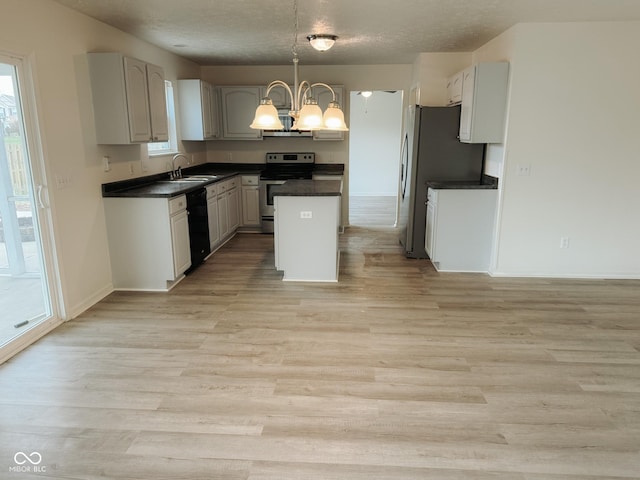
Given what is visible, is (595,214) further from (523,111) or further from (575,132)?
(523,111)

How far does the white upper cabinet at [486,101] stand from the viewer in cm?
423

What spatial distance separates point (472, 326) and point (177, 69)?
16.9 ft

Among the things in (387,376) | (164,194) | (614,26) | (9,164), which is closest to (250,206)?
(164,194)

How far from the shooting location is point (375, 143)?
34.9 ft

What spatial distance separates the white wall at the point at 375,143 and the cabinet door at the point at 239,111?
4.31m

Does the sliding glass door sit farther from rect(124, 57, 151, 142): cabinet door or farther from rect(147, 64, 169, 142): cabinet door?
rect(147, 64, 169, 142): cabinet door

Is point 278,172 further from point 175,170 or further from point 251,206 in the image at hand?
point 175,170

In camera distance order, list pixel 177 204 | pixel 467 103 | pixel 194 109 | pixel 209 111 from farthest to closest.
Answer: pixel 209 111 < pixel 194 109 < pixel 467 103 < pixel 177 204

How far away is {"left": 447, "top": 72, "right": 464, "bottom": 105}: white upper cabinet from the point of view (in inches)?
192

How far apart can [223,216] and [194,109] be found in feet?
5.28

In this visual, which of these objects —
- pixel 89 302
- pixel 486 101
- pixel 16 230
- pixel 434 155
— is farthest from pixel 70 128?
pixel 486 101

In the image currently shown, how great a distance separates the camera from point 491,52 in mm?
4883

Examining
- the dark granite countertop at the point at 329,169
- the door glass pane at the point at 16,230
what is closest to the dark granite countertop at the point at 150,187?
the door glass pane at the point at 16,230

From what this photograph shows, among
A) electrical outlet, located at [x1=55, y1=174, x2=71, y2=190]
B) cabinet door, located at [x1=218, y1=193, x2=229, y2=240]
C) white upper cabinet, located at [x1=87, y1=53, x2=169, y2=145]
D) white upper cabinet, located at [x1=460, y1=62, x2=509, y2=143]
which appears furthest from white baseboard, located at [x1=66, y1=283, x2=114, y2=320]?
→ white upper cabinet, located at [x1=460, y1=62, x2=509, y2=143]
